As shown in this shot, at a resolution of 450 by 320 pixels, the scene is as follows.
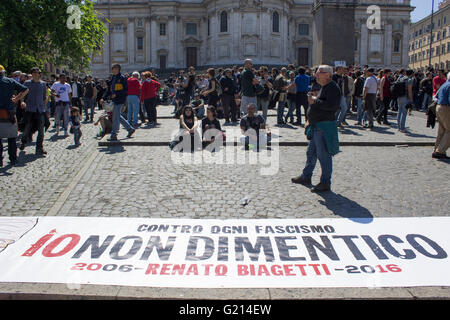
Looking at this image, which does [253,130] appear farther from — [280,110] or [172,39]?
[172,39]

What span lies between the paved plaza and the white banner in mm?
186

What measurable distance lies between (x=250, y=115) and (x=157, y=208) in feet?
18.1

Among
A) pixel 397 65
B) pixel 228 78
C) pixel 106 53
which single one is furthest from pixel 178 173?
pixel 397 65

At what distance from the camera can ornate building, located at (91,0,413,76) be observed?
54281 mm

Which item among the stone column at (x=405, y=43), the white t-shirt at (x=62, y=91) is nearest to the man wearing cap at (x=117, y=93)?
the white t-shirt at (x=62, y=91)

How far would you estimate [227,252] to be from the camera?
4297 millimetres

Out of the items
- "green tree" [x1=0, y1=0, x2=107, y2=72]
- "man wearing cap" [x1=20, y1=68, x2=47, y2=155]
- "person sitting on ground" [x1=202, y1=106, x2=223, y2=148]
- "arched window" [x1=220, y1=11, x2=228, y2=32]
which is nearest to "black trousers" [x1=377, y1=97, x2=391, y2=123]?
"person sitting on ground" [x1=202, y1=106, x2=223, y2=148]

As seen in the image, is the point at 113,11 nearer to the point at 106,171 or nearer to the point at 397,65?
the point at 397,65

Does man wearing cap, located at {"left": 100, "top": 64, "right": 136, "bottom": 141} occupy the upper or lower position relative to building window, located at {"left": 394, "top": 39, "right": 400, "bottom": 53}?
lower

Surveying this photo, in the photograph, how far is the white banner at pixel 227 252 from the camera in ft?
12.3

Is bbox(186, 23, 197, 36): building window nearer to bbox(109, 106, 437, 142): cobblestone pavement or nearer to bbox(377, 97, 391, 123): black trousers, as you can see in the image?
bbox(109, 106, 437, 142): cobblestone pavement

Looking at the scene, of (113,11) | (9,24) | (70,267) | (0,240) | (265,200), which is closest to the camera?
(70,267)

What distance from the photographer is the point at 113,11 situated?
202 feet

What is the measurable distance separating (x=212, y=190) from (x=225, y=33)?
2005 inches
